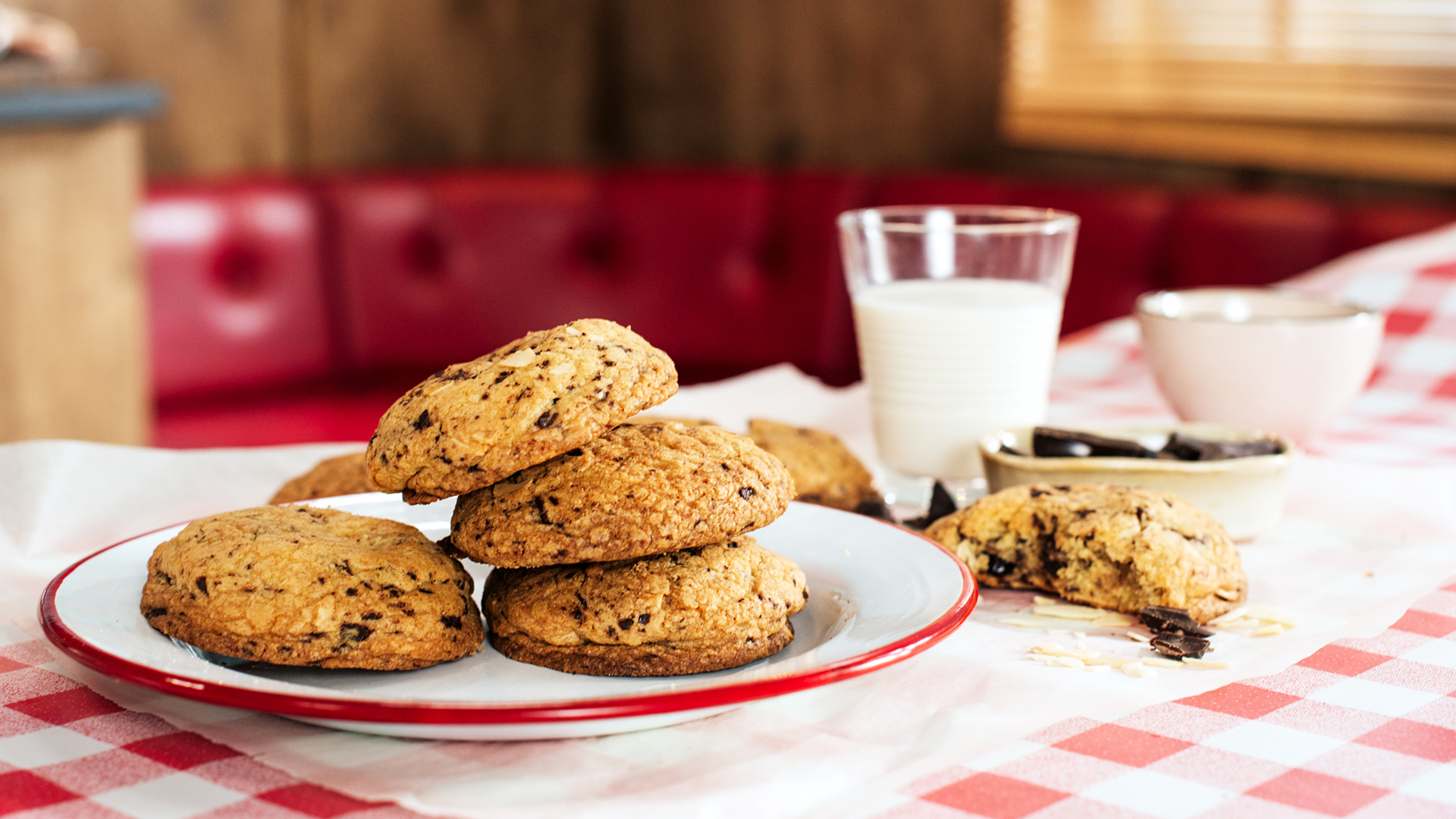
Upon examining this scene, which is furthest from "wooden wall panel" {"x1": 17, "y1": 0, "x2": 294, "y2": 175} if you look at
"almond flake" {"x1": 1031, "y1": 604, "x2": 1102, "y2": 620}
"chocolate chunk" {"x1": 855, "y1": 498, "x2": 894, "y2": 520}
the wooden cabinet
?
"almond flake" {"x1": 1031, "y1": 604, "x2": 1102, "y2": 620}

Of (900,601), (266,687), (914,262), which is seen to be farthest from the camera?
(914,262)

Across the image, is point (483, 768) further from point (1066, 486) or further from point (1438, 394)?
point (1438, 394)

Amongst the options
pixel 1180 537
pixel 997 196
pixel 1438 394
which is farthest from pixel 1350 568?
pixel 997 196

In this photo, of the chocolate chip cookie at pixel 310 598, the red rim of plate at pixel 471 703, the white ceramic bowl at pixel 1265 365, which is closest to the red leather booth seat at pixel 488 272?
the white ceramic bowl at pixel 1265 365

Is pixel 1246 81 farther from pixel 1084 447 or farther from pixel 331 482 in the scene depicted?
pixel 331 482

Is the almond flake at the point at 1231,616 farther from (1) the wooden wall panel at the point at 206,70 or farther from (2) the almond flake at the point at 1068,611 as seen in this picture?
(1) the wooden wall panel at the point at 206,70
